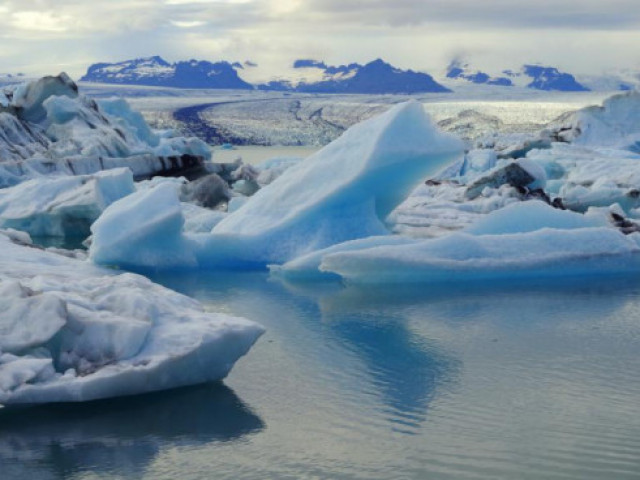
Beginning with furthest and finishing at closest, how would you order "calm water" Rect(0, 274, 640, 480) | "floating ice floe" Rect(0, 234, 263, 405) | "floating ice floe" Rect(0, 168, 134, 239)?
"floating ice floe" Rect(0, 168, 134, 239) < "floating ice floe" Rect(0, 234, 263, 405) < "calm water" Rect(0, 274, 640, 480)

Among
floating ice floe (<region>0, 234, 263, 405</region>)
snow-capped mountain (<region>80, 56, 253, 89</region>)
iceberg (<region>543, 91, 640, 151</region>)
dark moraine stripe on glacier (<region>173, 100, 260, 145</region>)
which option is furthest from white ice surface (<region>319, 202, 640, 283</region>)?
A: snow-capped mountain (<region>80, 56, 253, 89</region>)

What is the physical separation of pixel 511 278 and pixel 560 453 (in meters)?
3.99

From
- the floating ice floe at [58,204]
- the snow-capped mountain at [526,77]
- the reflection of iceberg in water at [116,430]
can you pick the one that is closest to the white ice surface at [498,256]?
the reflection of iceberg in water at [116,430]

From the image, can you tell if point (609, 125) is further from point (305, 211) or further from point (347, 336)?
point (347, 336)

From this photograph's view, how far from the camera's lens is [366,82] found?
90.6 meters

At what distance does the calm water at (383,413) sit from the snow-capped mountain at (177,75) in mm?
88132

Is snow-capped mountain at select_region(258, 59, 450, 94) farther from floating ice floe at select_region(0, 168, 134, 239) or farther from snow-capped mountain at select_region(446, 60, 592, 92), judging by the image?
floating ice floe at select_region(0, 168, 134, 239)

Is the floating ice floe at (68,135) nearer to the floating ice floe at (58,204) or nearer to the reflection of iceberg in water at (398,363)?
the floating ice floe at (58,204)

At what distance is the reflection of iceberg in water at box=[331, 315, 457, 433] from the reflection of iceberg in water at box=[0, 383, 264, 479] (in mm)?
671

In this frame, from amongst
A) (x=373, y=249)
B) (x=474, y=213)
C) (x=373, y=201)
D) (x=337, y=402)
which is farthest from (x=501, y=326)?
(x=474, y=213)

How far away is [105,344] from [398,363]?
5.51 feet

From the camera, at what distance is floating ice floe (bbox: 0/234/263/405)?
3912 mm

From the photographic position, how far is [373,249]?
720cm

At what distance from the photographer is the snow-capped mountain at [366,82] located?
84812 millimetres
